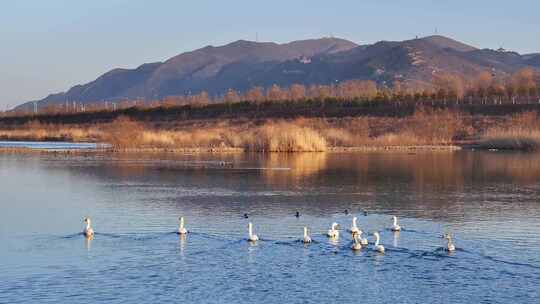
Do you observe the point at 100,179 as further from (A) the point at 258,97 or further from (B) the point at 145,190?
(A) the point at 258,97

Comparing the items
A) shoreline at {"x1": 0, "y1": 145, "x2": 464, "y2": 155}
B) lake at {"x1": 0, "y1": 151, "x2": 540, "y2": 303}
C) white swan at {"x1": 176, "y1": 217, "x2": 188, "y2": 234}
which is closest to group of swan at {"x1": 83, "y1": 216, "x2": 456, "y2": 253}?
white swan at {"x1": 176, "y1": 217, "x2": 188, "y2": 234}

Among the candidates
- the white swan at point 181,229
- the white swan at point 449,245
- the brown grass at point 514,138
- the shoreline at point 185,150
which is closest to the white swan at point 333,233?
the white swan at point 449,245

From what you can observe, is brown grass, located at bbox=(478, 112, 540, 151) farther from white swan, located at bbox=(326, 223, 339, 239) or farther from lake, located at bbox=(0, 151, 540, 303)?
white swan, located at bbox=(326, 223, 339, 239)

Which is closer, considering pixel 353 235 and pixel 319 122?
pixel 353 235

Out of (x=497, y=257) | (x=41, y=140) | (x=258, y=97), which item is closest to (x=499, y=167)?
(x=497, y=257)

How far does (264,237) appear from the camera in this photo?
22.7m

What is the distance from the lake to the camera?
1702cm

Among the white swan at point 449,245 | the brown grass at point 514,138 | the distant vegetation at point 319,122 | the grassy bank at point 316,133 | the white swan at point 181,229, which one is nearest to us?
the white swan at point 449,245

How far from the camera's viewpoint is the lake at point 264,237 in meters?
17.0

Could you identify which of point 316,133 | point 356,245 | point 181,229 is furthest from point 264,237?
point 316,133

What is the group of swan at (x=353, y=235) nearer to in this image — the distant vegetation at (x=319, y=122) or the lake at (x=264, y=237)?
the lake at (x=264, y=237)

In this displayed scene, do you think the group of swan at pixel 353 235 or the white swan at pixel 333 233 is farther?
the white swan at pixel 333 233

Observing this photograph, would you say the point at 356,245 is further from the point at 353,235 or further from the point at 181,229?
the point at 181,229

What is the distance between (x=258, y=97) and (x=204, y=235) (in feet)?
330
